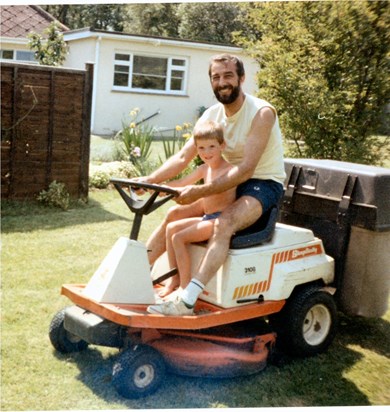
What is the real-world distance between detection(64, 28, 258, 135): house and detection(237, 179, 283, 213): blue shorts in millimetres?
13081

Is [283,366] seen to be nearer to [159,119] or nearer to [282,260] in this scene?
[282,260]

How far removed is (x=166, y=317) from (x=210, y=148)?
39.3 inches

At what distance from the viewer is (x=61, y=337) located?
366 cm

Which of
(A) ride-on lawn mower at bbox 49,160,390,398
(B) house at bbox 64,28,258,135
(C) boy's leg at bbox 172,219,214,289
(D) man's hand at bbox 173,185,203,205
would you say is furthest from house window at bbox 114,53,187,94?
(D) man's hand at bbox 173,185,203,205

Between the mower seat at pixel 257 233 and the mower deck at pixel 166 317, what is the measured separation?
361 mm

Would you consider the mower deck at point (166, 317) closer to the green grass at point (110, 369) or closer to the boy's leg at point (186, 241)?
the boy's leg at point (186, 241)

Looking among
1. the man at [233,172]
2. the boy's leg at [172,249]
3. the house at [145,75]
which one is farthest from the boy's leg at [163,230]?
the house at [145,75]

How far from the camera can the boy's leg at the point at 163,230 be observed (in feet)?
12.4

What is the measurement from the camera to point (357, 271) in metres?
4.08

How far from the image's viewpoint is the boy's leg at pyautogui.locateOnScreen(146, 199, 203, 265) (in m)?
3.79

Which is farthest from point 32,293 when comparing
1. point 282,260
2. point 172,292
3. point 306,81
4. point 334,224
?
point 306,81

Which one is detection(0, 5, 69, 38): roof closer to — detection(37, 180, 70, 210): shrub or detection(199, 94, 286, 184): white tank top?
detection(37, 180, 70, 210): shrub

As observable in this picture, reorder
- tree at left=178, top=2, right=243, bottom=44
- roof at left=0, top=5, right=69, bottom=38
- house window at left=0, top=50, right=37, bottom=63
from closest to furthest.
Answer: roof at left=0, top=5, right=69, bottom=38
house window at left=0, top=50, right=37, bottom=63
tree at left=178, top=2, right=243, bottom=44

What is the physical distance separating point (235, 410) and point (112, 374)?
675 mm
